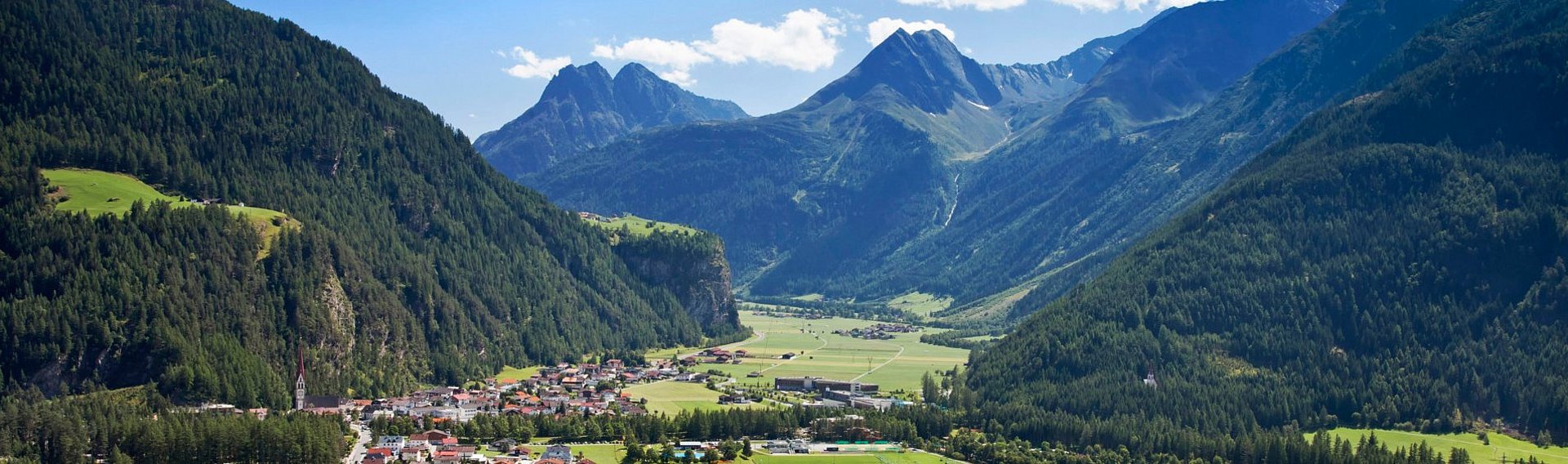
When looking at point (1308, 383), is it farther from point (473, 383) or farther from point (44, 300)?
point (44, 300)

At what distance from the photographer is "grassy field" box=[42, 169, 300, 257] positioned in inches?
6629

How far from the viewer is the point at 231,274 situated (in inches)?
6599

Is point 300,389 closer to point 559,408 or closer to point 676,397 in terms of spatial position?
point 559,408

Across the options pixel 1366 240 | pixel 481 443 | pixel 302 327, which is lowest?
pixel 481 443

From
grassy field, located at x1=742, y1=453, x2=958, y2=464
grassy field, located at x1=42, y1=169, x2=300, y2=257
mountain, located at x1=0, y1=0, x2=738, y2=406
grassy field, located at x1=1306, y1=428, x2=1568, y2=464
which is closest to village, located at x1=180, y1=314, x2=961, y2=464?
grassy field, located at x1=742, y1=453, x2=958, y2=464

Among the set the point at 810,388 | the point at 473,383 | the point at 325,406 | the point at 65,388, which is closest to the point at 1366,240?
the point at 810,388

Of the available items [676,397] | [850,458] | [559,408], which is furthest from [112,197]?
[850,458]

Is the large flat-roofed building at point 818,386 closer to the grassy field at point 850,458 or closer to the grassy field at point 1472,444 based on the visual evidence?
the grassy field at point 850,458

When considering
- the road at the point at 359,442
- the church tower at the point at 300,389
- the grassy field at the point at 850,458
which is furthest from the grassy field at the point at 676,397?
the church tower at the point at 300,389

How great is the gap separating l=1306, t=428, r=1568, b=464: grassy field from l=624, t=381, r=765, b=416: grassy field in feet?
200

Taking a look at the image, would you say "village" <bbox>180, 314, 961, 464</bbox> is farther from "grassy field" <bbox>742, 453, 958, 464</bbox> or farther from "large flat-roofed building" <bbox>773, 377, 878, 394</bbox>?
"grassy field" <bbox>742, 453, 958, 464</bbox>

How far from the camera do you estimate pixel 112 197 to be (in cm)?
17350

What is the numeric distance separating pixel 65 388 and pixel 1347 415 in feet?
394

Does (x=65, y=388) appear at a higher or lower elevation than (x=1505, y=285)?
lower
